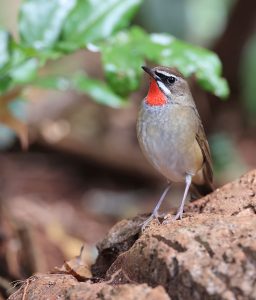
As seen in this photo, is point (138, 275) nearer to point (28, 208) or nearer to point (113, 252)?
point (113, 252)

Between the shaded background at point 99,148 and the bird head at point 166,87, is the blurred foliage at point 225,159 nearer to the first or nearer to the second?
the shaded background at point 99,148

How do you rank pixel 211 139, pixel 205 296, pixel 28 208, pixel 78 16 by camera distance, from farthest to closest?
pixel 211 139
pixel 28 208
pixel 78 16
pixel 205 296

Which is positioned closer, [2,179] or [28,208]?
[28,208]

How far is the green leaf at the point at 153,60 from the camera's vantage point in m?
5.64

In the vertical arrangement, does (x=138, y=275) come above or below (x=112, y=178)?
above

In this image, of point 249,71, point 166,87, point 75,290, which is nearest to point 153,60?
point 166,87

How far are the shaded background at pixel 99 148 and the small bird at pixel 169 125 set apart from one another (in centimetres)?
279

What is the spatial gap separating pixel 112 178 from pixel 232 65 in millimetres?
3607

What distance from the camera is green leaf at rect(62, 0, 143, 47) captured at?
6.06m

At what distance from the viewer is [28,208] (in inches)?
410

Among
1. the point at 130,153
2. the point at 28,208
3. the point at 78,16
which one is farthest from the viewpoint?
the point at 130,153

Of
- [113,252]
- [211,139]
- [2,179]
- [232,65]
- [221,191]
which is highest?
[221,191]

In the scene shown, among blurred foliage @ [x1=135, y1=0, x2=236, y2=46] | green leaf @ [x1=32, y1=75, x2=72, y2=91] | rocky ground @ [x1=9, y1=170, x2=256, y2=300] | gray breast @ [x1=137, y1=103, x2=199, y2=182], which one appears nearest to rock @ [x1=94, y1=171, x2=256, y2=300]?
rocky ground @ [x1=9, y1=170, x2=256, y2=300]

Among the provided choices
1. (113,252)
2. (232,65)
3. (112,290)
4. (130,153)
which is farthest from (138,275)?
(232,65)
